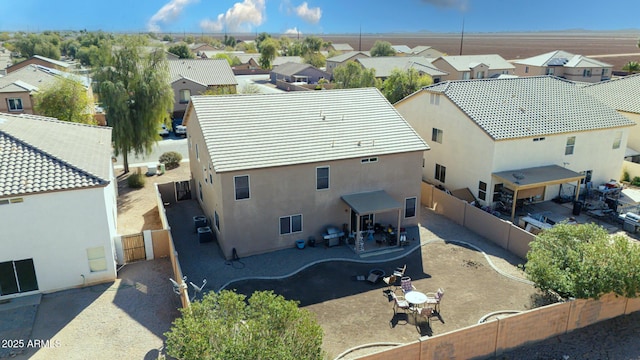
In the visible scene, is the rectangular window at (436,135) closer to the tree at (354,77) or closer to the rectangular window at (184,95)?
the tree at (354,77)

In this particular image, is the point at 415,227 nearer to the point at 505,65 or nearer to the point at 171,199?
the point at 171,199

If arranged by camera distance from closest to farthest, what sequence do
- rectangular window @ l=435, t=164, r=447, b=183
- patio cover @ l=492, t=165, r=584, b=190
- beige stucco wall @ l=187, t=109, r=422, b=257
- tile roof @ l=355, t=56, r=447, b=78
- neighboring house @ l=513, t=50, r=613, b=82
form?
beige stucco wall @ l=187, t=109, r=422, b=257, patio cover @ l=492, t=165, r=584, b=190, rectangular window @ l=435, t=164, r=447, b=183, neighboring house @ l=513, t=50, r=613, b=82, tile roof @ l=355, t=56, r=447, b=78

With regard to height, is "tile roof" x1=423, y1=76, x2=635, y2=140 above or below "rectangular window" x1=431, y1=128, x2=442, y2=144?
above

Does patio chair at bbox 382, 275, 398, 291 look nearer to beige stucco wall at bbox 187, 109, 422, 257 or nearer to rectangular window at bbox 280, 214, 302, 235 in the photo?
beige stucco wall at bbox 187, 109, 422, 257

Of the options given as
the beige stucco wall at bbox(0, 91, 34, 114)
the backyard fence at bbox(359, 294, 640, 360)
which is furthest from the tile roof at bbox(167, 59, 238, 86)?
the backyard fence at bbox(359, 294, 640, 360)

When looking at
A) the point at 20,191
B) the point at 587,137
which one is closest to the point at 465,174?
the point at 587,137

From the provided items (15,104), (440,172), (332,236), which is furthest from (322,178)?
(15,104)
